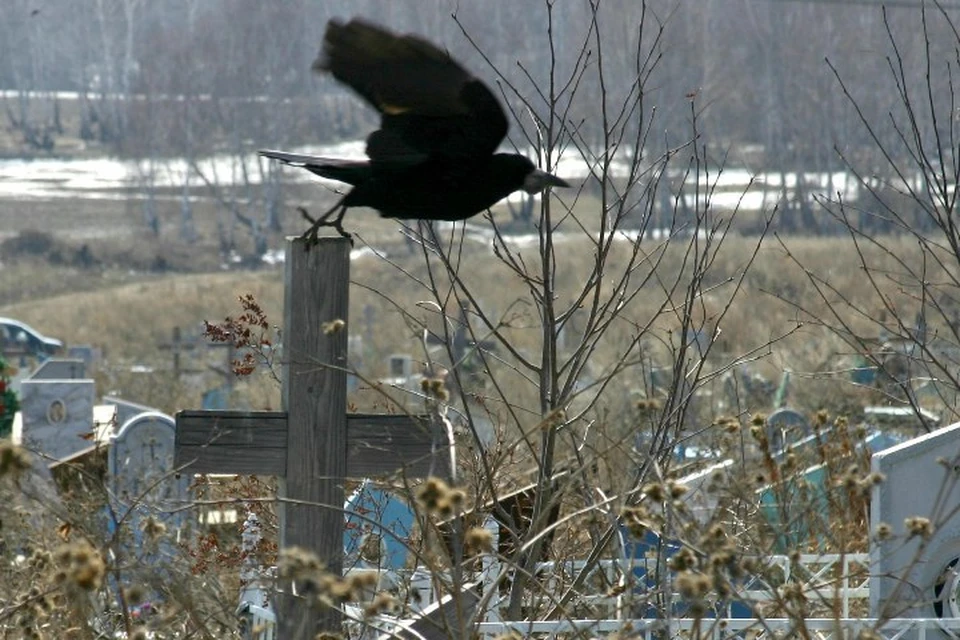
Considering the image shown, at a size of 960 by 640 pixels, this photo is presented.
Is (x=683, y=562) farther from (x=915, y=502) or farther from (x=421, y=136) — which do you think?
(x=915, y=502)

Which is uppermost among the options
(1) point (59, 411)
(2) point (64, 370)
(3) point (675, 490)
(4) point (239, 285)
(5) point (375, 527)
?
(3) point (675, 490)

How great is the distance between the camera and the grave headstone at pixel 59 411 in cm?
1068

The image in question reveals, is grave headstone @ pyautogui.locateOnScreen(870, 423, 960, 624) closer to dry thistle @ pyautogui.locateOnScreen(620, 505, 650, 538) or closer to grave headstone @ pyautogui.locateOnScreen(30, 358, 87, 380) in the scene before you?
dry thistle @ pyautogui.locateOnScreen(620, 505, 650, 538)

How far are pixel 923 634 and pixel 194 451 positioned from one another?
1582 mm

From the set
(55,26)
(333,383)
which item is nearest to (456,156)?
(333,383)

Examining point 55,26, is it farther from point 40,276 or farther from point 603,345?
point 603,345

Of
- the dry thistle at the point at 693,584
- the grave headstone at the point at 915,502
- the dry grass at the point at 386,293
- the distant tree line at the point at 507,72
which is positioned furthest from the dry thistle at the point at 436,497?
the distant tree line at the point at 507,72

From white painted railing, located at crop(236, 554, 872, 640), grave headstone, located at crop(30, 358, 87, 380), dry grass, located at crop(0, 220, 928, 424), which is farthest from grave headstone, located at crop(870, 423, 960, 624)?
dry grass, located at crop(0, 220, 928, 424)

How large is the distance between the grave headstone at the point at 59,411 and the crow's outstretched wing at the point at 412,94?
8.34 metres

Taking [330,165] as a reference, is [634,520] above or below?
below

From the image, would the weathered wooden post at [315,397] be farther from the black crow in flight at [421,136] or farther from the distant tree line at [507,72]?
the distant tree line at [507,72]

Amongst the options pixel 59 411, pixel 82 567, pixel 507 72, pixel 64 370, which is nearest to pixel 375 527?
pixel 82 567

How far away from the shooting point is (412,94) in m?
2.77

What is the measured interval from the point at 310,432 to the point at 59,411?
8.39 metres
